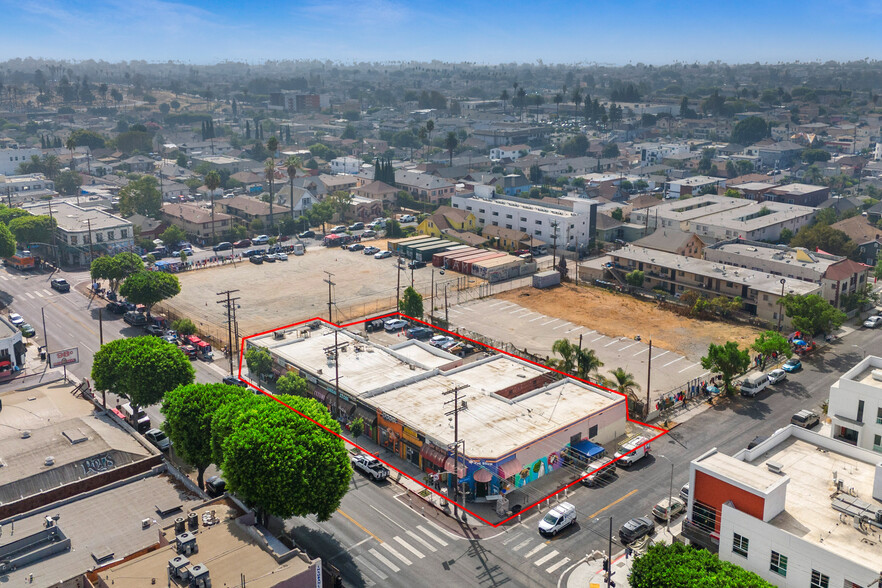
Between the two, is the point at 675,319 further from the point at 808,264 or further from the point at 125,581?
the point at 125,581

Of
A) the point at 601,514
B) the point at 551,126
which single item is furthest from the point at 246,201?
the point at 551,126

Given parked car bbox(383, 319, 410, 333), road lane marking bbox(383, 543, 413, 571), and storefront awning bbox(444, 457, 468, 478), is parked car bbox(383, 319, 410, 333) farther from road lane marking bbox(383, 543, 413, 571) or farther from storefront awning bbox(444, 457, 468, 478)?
road lane marking bbox(383, 543, 413, 571)

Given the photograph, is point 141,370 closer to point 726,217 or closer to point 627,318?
point 627,318

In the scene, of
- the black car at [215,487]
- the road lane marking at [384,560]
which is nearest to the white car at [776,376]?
the road lane marking at [384,560]

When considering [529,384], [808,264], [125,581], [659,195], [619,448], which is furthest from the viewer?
[659,195]

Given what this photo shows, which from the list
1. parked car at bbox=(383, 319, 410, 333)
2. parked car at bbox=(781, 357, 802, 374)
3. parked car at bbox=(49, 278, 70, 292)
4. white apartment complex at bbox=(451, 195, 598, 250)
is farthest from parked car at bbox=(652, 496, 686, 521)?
parked car at bbox=(49, 278, 70, 292)
